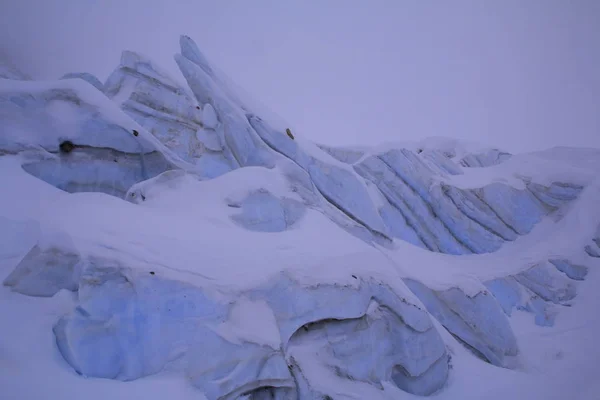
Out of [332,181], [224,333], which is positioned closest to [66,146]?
[224,333]

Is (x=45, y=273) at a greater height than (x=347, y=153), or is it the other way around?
(x=45, y=273)

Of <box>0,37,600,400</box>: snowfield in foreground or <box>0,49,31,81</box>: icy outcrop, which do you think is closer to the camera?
<box>0,37,600,400</box>: snowfield in foreground

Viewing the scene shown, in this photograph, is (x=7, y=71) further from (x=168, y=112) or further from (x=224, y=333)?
(x=224, y=333)

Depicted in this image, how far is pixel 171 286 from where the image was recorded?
5012mm

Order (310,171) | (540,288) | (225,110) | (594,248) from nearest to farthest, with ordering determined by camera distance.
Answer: (310,171) < (225,110) < (540,288) < (594,248)

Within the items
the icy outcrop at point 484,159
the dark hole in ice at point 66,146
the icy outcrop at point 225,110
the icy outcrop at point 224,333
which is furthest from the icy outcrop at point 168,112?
the icy outcrop at point 484,159

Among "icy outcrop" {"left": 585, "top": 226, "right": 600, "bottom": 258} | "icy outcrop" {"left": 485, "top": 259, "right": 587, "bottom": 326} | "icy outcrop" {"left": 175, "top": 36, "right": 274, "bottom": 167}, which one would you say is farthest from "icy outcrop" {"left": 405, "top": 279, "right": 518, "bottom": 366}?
"icy outcrop" {"left": 585, "top": 226, "right": 600, "bottom": 258}

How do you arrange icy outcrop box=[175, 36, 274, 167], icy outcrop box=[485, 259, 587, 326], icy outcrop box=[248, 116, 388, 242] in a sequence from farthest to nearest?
icy outcrop box=[485, 259, 587, 326] < icy outcrop box=[248, 116, 388, 242] < icy outcrop box=[175, 36, 274, 167]

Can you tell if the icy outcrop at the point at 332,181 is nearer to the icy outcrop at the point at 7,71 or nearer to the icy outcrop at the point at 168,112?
the icy outcrop at the point at 168,112

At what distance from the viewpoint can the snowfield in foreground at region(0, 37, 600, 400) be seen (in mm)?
4539

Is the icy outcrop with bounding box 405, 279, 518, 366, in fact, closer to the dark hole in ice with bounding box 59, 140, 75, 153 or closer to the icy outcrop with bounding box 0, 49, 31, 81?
the dark hole in ice with bounding box 59, 140, 75, 153

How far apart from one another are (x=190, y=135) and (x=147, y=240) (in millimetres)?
10835

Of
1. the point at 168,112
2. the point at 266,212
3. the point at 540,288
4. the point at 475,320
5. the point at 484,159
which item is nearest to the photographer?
the point at 266,212

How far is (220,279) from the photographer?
18.4 ft
